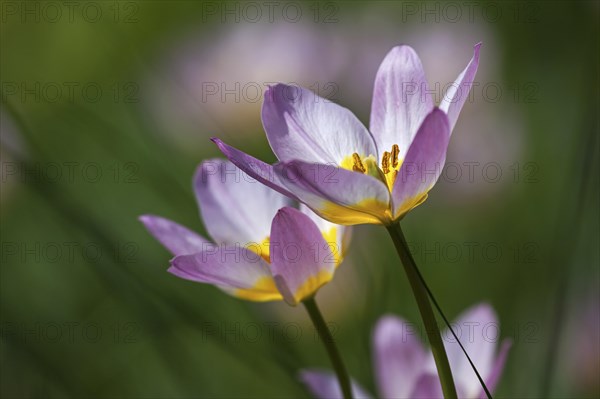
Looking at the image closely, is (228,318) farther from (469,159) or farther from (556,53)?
(556,53)

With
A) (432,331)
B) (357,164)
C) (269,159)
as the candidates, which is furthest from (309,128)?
(269,159)

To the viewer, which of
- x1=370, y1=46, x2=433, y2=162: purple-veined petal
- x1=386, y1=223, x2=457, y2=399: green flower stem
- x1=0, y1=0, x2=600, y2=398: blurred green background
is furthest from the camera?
x1=0, y1=0, x2=600, y2=398: blurred green background

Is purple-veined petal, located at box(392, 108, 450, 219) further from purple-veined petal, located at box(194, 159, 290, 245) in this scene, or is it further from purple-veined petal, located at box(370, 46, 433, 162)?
purple-veined petal, located at box(194, 159, 290, 245)

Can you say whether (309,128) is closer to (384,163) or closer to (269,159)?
(384,163)

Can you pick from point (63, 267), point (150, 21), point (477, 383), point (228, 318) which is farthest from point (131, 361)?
point (150, 21)

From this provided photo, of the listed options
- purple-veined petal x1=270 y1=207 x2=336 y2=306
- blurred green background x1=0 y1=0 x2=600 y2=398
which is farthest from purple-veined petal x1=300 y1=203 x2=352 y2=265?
blurred green background x1=0 y1=0 x2=600 y2=398

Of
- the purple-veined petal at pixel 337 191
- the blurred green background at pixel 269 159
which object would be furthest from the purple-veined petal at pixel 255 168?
the blurred green background at pixel 269 159

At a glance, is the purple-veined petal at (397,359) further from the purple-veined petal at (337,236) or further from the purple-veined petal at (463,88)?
the purple-veined petal at (463,88)
